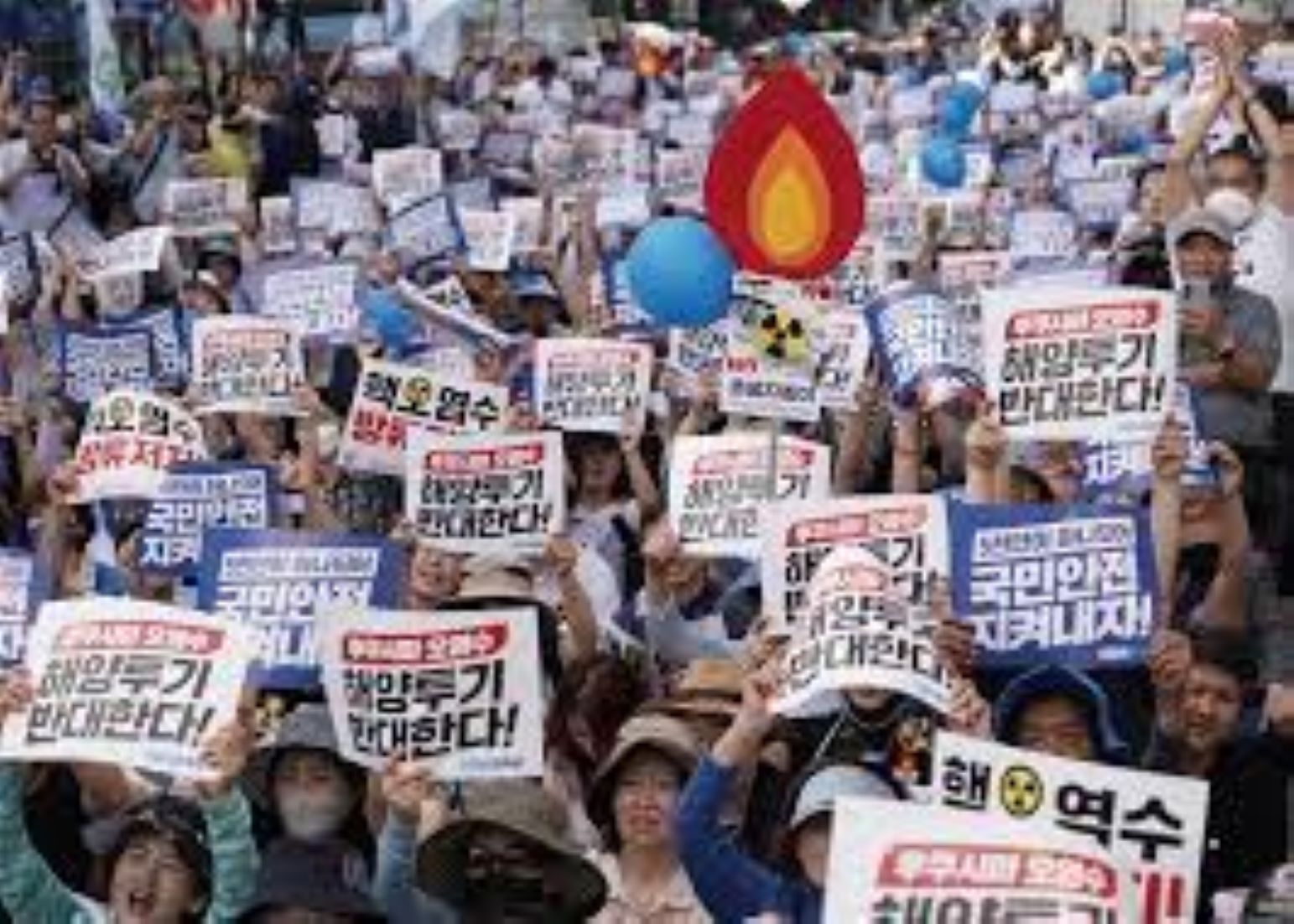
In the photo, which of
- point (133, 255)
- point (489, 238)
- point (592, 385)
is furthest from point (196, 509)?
point (489, 238)

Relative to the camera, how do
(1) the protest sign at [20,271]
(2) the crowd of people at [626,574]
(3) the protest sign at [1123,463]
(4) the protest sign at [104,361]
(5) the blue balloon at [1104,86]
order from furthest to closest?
(5) the blue balloon at [1104,86]
(1) the protest sign at [20,271]
(4) the protest sign at [104,361]
(3) the protest sign at [1123,463]
(2) the crowd of people at [626,574]

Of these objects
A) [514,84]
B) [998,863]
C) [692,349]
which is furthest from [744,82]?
[998,863]

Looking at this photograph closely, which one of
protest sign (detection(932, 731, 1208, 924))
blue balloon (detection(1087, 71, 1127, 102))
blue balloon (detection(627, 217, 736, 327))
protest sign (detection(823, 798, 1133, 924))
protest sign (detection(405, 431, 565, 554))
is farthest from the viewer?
blue balloon (detection(1087, 71, 1127, 102))

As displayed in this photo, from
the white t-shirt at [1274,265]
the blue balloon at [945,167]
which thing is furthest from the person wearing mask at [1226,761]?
the blue balloon at [945,167]

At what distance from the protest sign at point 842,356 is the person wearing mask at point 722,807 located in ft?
13.2

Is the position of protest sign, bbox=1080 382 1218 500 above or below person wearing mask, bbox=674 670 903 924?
above

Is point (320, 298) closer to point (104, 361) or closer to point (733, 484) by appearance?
point (104, 361)

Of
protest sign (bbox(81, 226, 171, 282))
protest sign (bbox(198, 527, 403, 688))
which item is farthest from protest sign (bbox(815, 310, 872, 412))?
protest sign (bbox(81, 226, 171, 282))

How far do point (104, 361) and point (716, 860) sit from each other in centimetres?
616

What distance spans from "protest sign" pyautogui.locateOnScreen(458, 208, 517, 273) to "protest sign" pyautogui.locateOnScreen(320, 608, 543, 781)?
776 centimetres

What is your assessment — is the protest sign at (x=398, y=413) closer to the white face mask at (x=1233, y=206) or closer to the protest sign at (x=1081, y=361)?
the protest sign at (x=1081, y=361)

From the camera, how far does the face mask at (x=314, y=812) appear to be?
6.35 meters

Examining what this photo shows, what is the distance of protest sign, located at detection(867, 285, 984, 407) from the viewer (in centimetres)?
973

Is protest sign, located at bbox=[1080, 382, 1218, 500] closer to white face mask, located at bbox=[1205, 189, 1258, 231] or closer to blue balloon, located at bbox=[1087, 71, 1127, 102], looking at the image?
white face mask, located at bbox=[1205, 189, 1258, 231]
